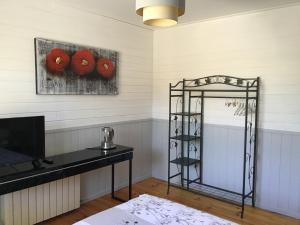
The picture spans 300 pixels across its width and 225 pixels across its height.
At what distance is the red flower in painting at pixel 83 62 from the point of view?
126 inches

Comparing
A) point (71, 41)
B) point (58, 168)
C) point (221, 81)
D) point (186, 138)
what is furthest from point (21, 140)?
point (221, 81)

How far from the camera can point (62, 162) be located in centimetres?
269

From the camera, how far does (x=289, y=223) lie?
297 cm

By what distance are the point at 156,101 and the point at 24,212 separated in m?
2.44

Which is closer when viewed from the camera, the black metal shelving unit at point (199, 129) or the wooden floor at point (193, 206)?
the wooden floor at point (193, 206)

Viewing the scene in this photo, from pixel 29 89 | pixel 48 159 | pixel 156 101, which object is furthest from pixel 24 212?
pixel 156 101

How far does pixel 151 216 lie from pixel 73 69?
2.04 metres

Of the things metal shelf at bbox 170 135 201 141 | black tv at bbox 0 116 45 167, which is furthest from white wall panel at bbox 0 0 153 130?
metal shelf at bbox 170 135 201 141

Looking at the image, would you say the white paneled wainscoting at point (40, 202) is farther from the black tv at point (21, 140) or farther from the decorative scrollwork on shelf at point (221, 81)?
the decorative scrollwork on shelf at point (221, 81)

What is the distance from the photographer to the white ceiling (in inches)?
116

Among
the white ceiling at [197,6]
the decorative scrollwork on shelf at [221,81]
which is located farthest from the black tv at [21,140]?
the decorative scrollwork on shelf at [221,81]

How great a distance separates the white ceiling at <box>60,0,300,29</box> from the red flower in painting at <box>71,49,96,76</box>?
21.1 inches

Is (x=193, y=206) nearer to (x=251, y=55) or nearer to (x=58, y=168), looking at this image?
(x=58, y=168)

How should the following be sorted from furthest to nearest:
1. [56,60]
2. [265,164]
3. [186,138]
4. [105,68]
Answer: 1. [186,138]
2. [105,68]
3. [265,164]
4. [56,60]
